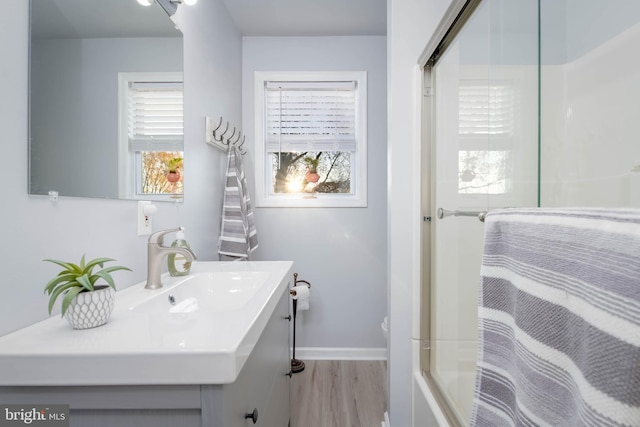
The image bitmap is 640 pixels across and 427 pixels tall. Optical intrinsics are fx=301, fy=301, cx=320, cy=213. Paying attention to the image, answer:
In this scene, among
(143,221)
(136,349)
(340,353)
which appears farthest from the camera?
(340,353)

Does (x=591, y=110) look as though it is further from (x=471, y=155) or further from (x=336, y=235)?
(x=336, y=235)

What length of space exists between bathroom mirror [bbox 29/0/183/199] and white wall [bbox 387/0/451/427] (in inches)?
42.0

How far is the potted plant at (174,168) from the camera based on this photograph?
4.22 ft

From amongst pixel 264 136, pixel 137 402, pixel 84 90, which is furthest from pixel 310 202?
pixel 137 402

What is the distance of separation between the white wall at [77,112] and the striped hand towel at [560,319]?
1.03 metres

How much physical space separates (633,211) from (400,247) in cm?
114

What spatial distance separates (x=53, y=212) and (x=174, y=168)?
0.60m

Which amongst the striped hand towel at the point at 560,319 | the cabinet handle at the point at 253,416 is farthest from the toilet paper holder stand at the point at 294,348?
the striped hand towel at the point at 560,319

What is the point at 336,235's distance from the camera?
2316 millimetres

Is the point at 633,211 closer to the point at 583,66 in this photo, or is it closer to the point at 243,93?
the point at 583,66

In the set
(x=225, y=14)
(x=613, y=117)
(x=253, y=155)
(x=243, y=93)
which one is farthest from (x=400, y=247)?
(x=225, y=14)

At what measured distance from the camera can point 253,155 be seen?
2336mm

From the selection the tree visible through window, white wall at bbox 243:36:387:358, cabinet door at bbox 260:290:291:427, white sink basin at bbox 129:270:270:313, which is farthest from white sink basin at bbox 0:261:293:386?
the tree visible through window

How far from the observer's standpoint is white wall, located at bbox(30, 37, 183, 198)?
2.36ft
